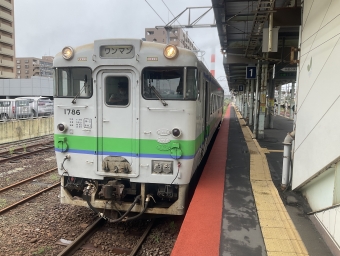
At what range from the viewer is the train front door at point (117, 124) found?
5.00 m

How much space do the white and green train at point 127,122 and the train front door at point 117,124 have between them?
2 centimetres

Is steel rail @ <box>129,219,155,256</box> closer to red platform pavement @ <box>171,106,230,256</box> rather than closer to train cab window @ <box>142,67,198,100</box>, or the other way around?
red platform pavement @ <box>171,106,230,256</box>

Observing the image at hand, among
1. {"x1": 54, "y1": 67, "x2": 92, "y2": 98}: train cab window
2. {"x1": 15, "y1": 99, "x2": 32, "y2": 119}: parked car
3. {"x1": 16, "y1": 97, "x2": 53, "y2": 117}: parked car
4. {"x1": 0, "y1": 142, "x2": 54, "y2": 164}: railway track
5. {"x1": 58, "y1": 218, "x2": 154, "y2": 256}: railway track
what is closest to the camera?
{"x1": 58, "y1": 218, "x2": 154, "y2": 256}: railway track

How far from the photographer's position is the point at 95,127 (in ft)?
16.7

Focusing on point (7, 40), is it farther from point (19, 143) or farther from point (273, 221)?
point (273, 221)

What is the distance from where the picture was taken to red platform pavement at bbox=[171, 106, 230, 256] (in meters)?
3.60

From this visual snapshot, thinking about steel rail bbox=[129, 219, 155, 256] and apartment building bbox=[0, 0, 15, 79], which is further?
apartment building bbox=[0, 0, 15, 79]

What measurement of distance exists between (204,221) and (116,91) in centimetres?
254

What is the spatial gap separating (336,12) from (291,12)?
386 cm

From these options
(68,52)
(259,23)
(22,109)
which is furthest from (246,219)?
(22,109)

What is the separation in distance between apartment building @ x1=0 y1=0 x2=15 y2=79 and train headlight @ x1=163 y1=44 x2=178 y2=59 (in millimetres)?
57657

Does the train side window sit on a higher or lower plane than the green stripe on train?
higher

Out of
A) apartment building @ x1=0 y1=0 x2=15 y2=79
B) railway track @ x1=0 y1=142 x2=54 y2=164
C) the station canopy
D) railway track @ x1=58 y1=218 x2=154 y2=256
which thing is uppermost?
apartment building @ x1=0 y1=0 x2=15 y2=79

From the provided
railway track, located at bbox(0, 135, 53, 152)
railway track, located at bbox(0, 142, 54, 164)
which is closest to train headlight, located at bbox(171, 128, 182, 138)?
railway track, located at bbox(0, 142, 54, 164)
